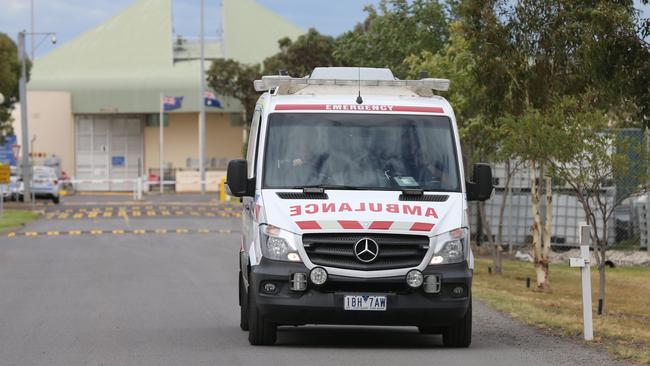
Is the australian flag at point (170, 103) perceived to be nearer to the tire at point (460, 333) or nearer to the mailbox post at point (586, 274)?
the mailbox post at point (586, 274)

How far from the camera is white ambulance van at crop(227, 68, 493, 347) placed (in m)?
12.4

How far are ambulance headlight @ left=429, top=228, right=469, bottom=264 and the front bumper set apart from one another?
0.06 m

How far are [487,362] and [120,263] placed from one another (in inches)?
625

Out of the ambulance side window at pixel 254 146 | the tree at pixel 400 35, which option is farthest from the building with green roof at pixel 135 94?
the ambulance side window at pixel 254 146

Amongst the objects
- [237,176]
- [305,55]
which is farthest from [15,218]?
[237,176]

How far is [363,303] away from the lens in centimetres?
1238

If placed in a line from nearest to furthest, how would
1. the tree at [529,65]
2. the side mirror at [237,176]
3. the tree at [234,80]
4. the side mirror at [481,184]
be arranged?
1. the side mirror at [237,176]
2. the side mirror at [481,184]
3. the tree at [529,65]
4. the tree at [234,80]

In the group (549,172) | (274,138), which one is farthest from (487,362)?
(549,172)

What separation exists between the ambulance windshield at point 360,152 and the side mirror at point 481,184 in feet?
0.58

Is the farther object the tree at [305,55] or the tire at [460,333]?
the tree at [305,55]

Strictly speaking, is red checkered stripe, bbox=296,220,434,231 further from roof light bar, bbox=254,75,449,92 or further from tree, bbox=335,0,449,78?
tree, bbox=335,0,449,78

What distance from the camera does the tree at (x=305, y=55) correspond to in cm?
6912

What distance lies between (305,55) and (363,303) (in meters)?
58.4

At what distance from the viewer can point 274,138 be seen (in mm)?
13352
